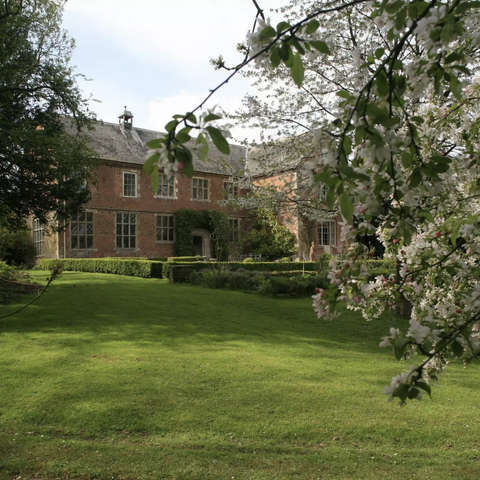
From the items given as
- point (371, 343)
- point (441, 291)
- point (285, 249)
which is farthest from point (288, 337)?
point (285, 249)

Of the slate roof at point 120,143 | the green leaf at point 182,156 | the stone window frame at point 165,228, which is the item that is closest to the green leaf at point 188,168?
the green leaf at point 182,156

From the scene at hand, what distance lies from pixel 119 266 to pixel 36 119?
23.5 ft

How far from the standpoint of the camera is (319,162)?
1.70 meters

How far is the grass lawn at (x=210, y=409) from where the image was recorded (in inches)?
138

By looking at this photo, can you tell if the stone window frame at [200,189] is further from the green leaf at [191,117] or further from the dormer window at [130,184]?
the green leaf at [191,117]

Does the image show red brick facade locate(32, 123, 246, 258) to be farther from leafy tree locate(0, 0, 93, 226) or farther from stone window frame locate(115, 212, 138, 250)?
leafy tree locate(0, 0, 93, 226)

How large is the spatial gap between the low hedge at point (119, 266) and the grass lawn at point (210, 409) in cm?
890

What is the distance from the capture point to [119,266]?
747 inches

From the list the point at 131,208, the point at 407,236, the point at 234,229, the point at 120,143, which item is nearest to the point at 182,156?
the point at 407,236

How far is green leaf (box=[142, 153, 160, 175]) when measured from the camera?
4.64ft

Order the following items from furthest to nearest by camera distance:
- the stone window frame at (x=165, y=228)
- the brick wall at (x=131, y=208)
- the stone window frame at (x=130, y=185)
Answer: the stone window frame at (x=165, y=228)
the stone window frame at (x=130, y=185)
the brick wall at (x=131, y=208)

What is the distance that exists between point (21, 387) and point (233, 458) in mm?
2684

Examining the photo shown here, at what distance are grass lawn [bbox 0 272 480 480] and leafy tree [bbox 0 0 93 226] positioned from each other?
532 centimetres

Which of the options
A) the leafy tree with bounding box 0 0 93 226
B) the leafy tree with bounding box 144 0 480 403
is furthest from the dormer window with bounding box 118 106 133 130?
the leafy tree with bounding box 144 0 480 403
